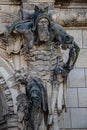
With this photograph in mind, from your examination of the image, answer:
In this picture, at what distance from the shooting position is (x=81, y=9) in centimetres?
1027

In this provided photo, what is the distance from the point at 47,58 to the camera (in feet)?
31.1

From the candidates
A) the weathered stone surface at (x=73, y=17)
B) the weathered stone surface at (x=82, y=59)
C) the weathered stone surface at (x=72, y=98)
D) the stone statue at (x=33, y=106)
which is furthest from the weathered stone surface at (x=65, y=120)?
the weathered stone surface at (x=73, y=17)

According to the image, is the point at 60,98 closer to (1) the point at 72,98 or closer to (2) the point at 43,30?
(1) the point at 72,98

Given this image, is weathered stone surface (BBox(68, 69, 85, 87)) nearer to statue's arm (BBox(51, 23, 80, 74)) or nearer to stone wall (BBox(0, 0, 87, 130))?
stone wall (BBox(0, 0, 87, 130))

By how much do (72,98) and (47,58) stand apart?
37.0 inches

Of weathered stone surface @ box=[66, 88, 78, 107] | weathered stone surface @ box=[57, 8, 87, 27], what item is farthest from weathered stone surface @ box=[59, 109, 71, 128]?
weathered stone surface @ box=[57, 8, 87, 27]

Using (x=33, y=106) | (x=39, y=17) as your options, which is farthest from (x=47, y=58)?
(x=33, y=106)

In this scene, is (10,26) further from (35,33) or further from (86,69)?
(86,69)

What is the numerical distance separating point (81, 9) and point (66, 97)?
1.50 m

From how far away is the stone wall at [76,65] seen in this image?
9656 millimetres

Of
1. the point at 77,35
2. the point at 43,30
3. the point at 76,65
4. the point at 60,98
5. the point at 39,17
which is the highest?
the point at 39,17

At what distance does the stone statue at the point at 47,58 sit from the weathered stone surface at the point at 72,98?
581mm

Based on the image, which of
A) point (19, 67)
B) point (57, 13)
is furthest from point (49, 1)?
Answer: point (19, 67)

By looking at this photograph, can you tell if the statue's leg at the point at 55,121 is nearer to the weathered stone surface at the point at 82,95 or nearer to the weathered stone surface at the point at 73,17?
the weathered stone surface at the point at 82,95
